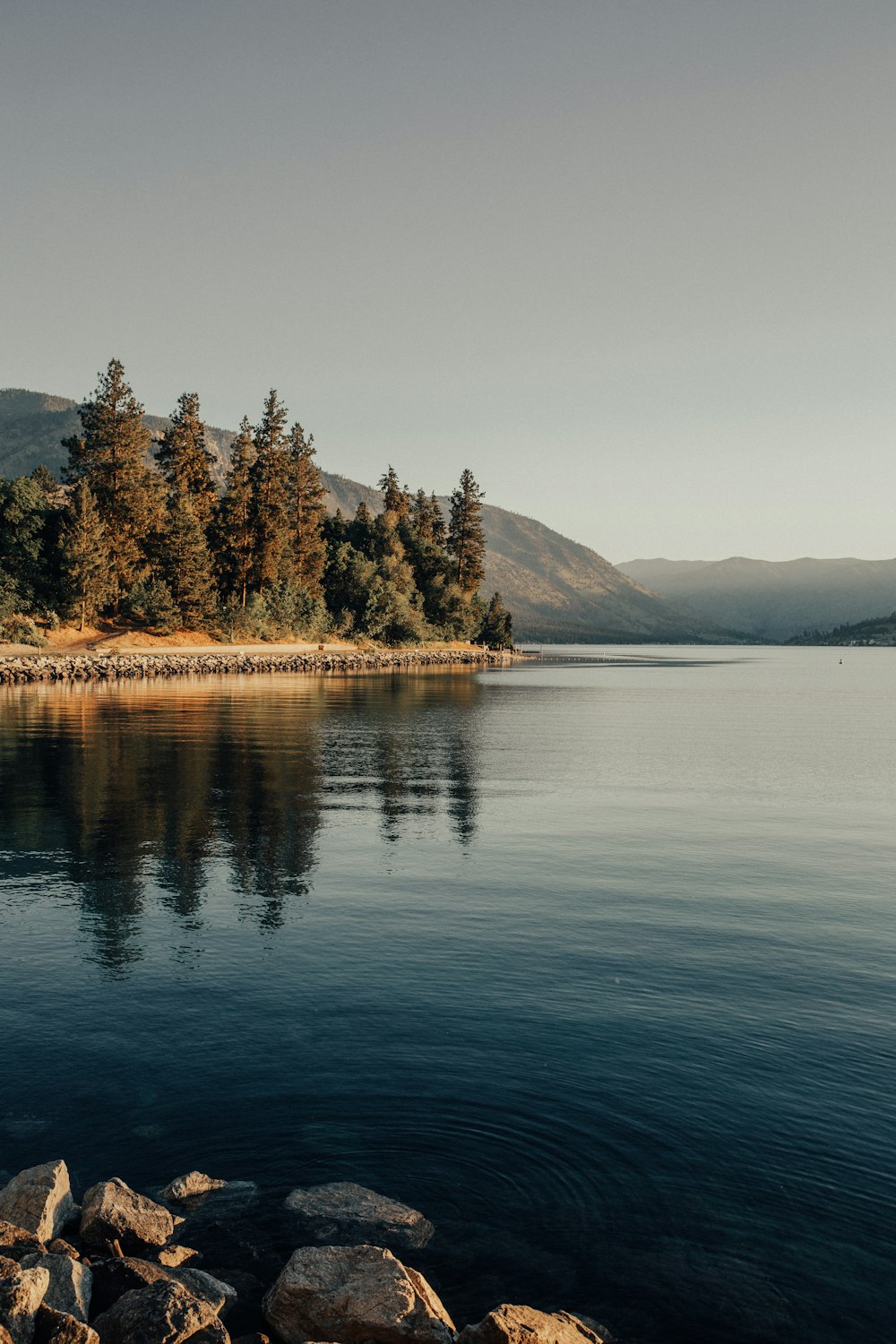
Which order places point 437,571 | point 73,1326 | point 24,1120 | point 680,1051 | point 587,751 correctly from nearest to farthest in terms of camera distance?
point 73,1326 → point 24,1120 → point 680,1051 → point 587,751 → point 437,571

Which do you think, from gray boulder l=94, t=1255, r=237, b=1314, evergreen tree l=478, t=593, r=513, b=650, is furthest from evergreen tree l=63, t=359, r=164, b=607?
gray boulder l=94, t=1255, r=237, b=1314

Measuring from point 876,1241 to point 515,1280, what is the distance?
298cm

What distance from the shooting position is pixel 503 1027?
11633mm

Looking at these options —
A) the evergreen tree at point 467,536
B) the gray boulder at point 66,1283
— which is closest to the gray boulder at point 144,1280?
the gray boulder at point 66,1283

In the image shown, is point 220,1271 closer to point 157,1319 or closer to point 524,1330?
point 157,1319

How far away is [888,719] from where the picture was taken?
6350 cm

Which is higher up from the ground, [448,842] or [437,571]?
[437,571]

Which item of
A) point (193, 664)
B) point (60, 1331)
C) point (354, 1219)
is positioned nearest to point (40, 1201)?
point (60, 1331)

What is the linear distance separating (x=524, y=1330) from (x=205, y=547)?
11210 cm

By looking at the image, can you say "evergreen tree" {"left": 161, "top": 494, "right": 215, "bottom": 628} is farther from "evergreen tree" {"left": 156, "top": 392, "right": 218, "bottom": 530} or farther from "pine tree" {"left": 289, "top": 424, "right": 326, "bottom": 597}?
"pine tree" {"left": 289, "top": 424, "right": 326, "bottom": 597}

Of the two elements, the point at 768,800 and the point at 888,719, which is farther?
the point at 888,719

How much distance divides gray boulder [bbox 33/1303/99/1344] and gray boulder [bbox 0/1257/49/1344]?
0.06 m

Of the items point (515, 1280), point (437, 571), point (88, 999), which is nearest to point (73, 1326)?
point (515, 1280)

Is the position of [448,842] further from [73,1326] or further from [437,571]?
[437,571]
